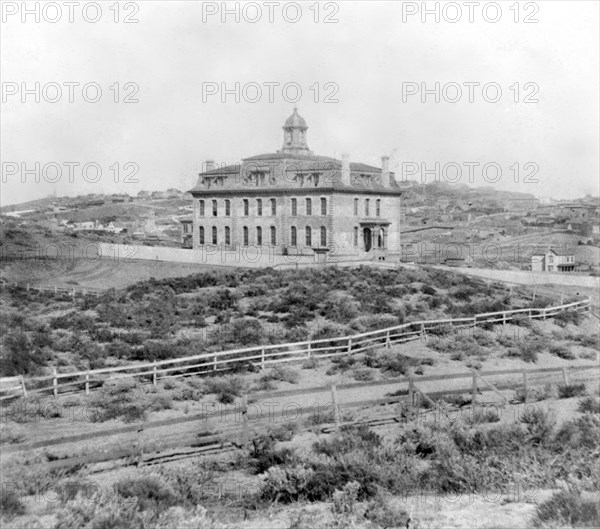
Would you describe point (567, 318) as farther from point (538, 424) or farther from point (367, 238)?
point (367, 238)

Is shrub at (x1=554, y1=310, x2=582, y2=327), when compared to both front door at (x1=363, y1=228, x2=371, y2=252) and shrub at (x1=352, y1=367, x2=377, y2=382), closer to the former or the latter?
shrub at (x1=352, y1=367, x2=377, y2=382)

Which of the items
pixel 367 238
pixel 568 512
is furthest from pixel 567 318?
pixel 367 238

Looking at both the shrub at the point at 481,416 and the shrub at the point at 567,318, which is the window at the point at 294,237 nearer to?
the shrub at the point at 567,318

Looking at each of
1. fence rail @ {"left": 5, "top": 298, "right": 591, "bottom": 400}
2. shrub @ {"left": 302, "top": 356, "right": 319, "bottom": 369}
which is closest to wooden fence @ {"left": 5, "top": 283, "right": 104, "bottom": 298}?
fence rail @ {"left": 5, "top": 298, "right": 591, "bottom": 400}

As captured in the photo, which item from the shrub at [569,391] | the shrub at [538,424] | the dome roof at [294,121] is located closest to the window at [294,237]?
the dome roof at [294,121]

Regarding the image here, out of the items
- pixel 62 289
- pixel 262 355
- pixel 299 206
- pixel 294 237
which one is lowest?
pixel 262 355

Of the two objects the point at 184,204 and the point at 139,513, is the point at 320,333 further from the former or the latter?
the point at 184,204
